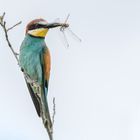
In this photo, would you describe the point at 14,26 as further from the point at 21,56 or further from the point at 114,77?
the point at 114,77

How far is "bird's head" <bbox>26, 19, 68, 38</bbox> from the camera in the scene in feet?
10.3

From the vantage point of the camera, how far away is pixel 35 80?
3225 mm

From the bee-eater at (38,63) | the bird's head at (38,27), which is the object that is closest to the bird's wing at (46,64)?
the bee-eater at (38,63)

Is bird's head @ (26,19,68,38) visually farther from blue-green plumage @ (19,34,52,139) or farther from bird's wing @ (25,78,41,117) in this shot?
bird's wing @ (25,78,41,117)

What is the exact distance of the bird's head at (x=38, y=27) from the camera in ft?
10.3

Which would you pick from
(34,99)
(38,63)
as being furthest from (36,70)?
(34,99)

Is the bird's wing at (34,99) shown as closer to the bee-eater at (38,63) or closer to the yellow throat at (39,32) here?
the bee-eater at (38,63)

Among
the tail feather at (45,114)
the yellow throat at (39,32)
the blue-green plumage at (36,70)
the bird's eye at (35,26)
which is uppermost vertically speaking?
the bird's eye at (35,26)

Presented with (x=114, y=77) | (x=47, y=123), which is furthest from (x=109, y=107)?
(x=47, y=123)

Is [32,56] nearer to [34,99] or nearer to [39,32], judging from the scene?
[39,32]

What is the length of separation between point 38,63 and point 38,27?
0.68 ft

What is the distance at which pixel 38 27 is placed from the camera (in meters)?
3.15

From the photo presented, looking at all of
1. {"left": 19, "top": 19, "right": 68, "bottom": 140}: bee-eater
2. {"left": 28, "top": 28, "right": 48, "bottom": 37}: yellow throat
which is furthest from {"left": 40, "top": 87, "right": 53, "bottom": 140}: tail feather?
{"left": 28, "top": 28, "right": 48, "bottom": 37}: yellow throat

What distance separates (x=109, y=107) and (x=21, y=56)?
644 millimetres
